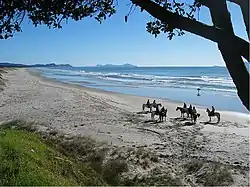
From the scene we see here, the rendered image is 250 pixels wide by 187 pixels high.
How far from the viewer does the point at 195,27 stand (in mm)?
3619

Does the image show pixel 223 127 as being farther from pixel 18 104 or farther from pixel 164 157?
pixel 18 104

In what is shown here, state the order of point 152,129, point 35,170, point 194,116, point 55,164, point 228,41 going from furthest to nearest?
1. point 194,116
2. point 152,129
3. point 55,164
4. point 35,170
5. point 228,41

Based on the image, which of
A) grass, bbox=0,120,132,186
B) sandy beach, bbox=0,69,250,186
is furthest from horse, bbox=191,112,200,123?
grass, bbox=0,120,132,186

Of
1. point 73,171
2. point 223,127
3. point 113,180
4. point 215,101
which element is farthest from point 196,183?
point 215,101

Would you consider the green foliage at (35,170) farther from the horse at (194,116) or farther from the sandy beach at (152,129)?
the horse at (194,116)

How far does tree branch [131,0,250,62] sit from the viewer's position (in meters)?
3.48

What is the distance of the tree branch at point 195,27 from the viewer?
348 centimetres

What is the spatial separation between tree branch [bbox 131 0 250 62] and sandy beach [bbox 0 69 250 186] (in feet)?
22.2

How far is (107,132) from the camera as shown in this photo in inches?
651

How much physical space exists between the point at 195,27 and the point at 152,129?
46.9 feet

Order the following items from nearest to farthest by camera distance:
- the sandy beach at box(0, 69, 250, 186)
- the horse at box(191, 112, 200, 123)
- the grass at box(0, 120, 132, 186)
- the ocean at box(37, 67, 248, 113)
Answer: the grass at box(0, 120, 132, 186), the sandy beach at box(0, 69, 250, 186), the horse at box(191, 112, 200, 123), the ocean at box(37, 67, 248, 113)

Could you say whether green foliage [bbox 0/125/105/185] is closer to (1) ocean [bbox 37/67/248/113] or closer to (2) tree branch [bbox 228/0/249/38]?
(2) tree branch [bbox 228/0/249/38]

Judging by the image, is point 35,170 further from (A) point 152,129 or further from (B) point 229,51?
(A) point 152,129

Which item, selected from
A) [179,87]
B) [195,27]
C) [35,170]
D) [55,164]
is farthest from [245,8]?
[179,87]
